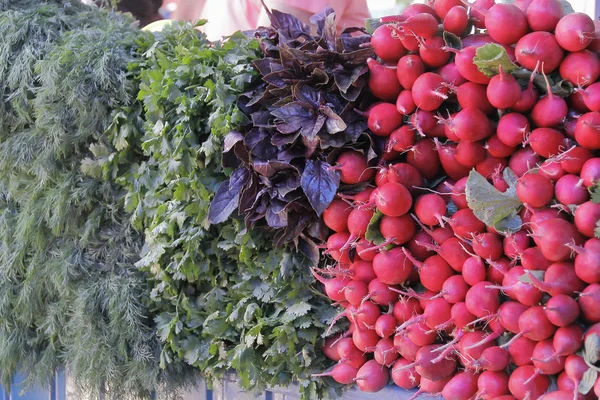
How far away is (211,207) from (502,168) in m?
0.80

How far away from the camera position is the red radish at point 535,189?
129 cm

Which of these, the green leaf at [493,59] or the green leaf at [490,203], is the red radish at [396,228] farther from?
the green leaf at [493,59]

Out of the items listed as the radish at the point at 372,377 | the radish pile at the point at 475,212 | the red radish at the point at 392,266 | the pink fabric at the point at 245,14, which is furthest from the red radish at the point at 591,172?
the pink fabric at the point at 245,14

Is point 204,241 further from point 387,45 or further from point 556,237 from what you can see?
point 556,237

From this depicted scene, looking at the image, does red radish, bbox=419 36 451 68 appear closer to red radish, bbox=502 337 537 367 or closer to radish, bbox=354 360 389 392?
red radish, bbox=502 337 537 367

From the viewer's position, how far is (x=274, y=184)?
166cm

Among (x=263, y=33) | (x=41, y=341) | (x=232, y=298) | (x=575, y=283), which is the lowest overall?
(x=41, y=341)

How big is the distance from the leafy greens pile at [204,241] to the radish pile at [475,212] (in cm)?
15

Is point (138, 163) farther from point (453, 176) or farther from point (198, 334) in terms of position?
point (453, 176)

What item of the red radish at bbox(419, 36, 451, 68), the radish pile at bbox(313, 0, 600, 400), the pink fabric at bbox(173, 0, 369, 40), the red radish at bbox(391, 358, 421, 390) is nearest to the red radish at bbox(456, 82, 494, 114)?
the radish pile at bbox(313, 0, 600, 400)

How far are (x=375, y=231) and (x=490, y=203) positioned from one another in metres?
0.31

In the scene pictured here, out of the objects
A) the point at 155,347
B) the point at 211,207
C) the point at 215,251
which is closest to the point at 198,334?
the point at 155,347

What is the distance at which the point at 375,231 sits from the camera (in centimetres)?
152

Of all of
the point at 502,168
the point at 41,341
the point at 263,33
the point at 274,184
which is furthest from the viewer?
the point at 41,341
